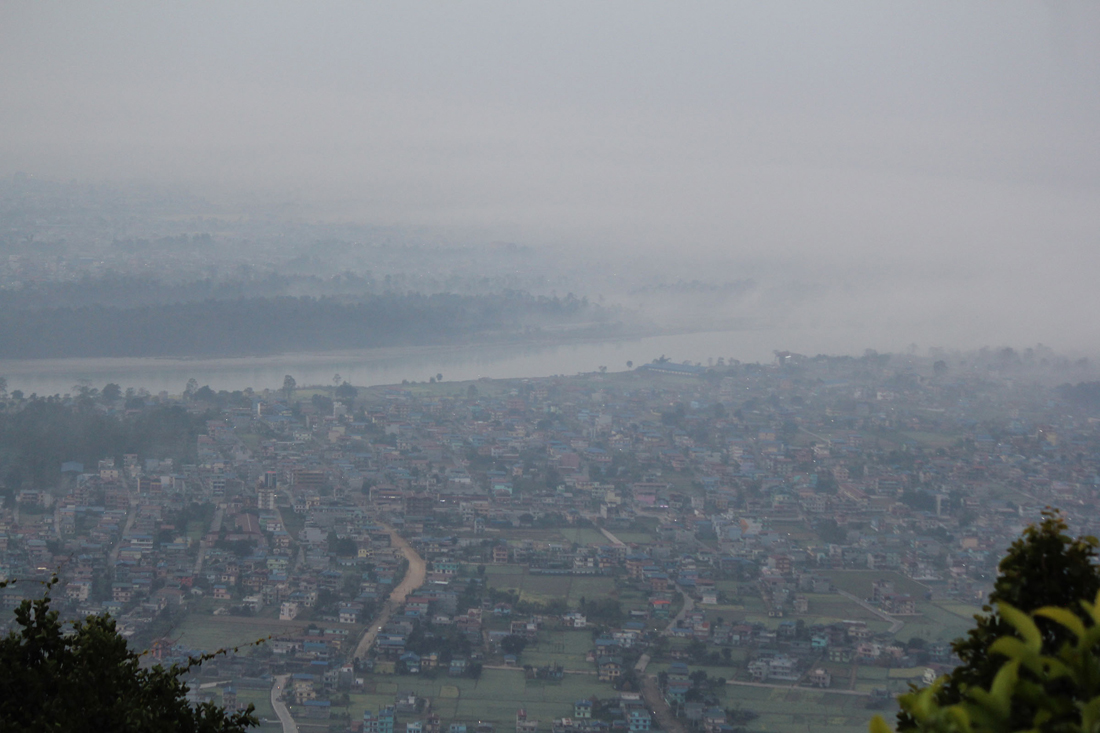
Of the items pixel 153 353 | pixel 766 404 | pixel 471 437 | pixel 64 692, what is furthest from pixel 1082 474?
pixel 153 353

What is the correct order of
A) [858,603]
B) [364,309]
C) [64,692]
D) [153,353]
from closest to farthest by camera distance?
[64,692] < [858,603] < [153,353] < [364,309]

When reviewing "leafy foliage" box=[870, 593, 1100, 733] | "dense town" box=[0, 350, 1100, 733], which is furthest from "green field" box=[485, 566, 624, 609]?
"leafy foliage" box=[870, 593, 1100, 733]

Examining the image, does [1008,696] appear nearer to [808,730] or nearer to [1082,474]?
[808,730]

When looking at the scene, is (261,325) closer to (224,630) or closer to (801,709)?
(224,630)

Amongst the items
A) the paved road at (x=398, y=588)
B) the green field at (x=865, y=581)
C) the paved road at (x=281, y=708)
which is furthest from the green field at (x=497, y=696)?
the green field at (x=865, y=581)

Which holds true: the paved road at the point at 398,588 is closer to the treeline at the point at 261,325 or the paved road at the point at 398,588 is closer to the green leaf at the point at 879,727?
the green leaf at the point at 879,727

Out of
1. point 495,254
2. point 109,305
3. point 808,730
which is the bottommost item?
point 808,730
